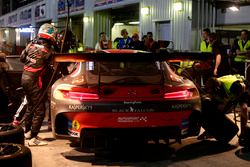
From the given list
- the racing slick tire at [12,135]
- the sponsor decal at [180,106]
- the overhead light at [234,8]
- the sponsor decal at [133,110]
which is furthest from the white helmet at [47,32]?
the overhead light at [234,8]

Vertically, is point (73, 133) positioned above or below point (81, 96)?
below

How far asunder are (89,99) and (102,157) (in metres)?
1.02

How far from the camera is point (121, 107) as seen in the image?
586 centimetres

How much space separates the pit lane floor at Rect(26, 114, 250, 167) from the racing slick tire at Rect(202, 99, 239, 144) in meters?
0.17

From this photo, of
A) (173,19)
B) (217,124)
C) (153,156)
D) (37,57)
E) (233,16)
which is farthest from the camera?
(173,19)

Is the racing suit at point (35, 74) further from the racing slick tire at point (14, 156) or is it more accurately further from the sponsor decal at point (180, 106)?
the sponsor decal at point (180, 106)

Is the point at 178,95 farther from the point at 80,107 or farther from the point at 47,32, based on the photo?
the point at 47,32

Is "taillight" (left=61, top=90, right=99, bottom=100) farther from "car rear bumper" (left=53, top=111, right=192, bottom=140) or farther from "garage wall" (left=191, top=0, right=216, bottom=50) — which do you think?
"garage wall" (left=191, top=0, right=216, bottom=50)

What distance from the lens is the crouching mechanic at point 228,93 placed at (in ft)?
21.9

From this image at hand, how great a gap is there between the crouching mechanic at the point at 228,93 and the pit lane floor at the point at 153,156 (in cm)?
50

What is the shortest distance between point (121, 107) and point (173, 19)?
1052 centimetres

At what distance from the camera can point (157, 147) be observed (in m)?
7.04

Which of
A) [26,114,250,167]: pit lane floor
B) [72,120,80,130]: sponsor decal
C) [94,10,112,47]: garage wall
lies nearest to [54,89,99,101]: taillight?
[72,120,80,130]: sponsor decal

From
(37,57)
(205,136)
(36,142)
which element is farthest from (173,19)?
(36,142)
